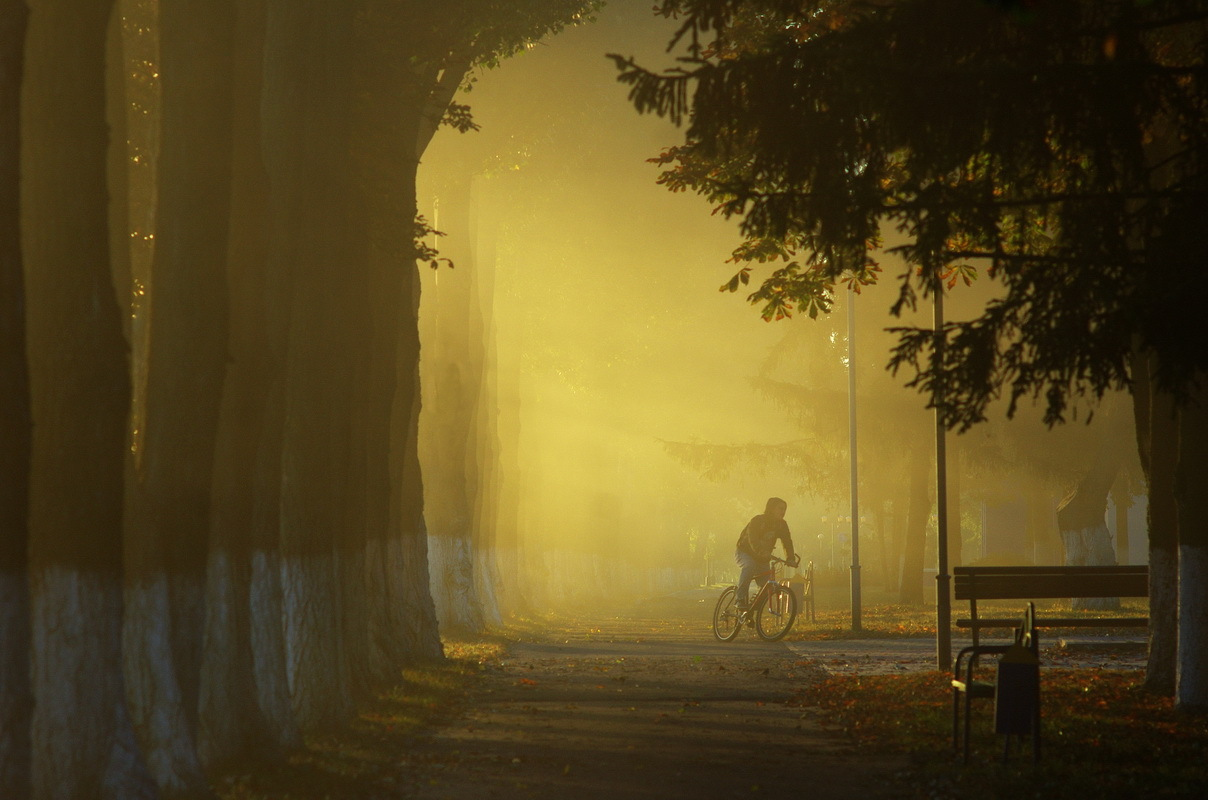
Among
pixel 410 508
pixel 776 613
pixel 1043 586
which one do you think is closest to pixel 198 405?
pixel 410 508

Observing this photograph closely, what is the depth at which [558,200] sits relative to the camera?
29.6 metres

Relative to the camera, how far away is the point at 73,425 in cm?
652

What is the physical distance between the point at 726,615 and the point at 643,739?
11995 millimetres

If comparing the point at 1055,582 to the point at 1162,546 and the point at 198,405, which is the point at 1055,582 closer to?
the point at 1162,546

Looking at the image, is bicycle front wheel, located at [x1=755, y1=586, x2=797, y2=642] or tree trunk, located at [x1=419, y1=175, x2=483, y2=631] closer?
bicycle front wheel, located at [x1=755, y1=586, x2=797, y2=642]

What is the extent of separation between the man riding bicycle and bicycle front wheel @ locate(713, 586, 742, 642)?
508 millimetres

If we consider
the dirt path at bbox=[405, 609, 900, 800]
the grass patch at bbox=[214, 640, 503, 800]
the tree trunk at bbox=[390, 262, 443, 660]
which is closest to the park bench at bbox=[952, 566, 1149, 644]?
the dirt path at bbox=[405, 609, 900, 800]

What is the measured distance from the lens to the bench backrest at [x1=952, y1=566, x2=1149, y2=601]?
1385 cm

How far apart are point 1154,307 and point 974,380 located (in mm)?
1119

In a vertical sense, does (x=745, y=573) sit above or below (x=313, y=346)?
below

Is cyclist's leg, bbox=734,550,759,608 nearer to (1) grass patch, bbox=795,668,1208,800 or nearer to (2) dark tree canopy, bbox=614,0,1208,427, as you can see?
(1) grass patch, bbox=795,668,1208,800

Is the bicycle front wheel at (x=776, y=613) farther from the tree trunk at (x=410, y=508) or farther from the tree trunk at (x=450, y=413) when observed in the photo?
the tree trunk at (x=410, y=508)

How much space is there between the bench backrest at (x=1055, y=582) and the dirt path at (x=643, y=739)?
2254 millimetres

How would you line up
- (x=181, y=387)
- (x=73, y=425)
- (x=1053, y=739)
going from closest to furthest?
(x=73, y=425), (x=181, y=387), (x=1053, y=739)
